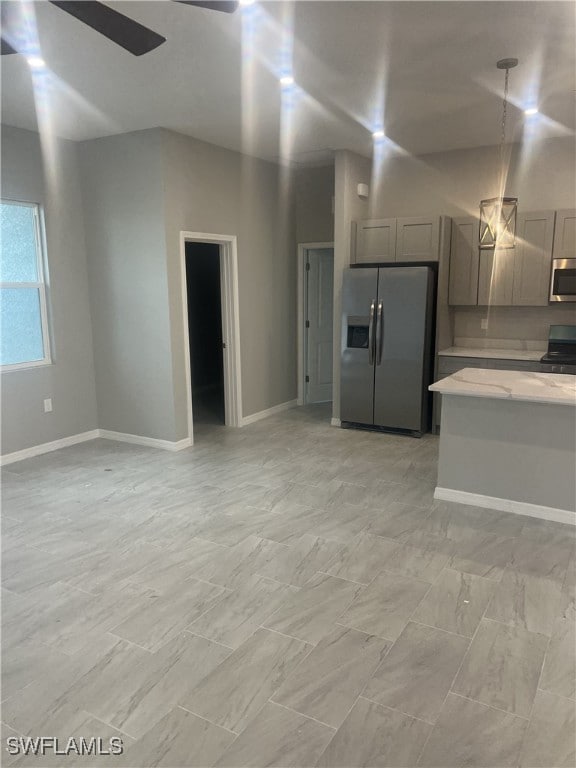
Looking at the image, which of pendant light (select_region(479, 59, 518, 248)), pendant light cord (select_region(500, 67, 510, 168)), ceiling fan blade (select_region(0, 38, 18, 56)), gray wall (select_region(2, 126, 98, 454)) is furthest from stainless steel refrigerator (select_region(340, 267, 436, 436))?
ceiling fan blade (select_region(0, 38, 18, 56))

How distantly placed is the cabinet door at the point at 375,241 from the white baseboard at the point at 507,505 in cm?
265

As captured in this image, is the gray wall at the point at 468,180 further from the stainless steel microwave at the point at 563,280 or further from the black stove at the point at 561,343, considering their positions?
the black stove at the point at 561,343

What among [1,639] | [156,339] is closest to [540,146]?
[156,339]

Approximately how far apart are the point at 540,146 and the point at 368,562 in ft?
14.2

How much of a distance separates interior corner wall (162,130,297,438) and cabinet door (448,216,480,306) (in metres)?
1.98

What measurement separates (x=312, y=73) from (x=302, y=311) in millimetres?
3454

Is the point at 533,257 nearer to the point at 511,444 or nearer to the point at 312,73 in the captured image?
the point at 511,444

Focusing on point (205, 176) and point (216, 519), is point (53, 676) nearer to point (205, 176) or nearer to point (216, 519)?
point (216, 519)

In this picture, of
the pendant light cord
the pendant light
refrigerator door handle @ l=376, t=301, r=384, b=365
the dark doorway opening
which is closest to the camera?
the pendant light

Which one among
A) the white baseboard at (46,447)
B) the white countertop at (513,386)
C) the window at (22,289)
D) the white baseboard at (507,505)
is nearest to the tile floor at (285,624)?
the white baseboard at (507,505)

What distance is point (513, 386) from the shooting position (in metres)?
3.68

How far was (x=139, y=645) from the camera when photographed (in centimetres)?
241

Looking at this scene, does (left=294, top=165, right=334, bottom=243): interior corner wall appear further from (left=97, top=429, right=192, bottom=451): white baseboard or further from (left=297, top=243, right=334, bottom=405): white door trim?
(left=97, top=429, right=192, bottom=451): white baseboard

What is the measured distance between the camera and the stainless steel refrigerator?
528cm
